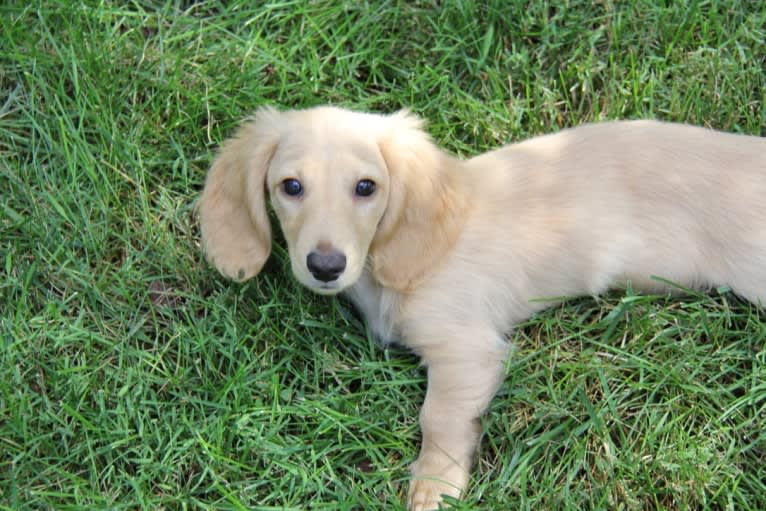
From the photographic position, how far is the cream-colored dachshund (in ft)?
10.5

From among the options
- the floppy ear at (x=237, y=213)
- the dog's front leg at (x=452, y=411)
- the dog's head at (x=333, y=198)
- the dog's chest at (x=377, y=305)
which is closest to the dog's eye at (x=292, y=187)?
the dog's head at (x=333, y=198)

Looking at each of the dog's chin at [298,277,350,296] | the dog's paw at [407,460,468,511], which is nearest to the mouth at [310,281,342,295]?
the dog's chin at [298,277,350,296]

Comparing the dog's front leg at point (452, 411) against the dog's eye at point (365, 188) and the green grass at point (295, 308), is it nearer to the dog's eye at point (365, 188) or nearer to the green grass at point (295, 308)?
the green grass at point (295, 308)

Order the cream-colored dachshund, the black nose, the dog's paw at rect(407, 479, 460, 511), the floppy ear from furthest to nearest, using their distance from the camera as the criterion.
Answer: the floppy ear < the cream-colored dachshund < the dog's paw at rect(407, 479, 460, 511) < the black nose

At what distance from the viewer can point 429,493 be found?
121 inches

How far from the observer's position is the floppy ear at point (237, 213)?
3.30 meters

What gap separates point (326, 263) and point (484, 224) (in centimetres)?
66

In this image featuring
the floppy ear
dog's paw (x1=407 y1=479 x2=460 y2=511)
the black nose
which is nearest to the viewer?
the black nose

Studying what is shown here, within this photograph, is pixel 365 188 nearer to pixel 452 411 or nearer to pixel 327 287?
pixel 327 287

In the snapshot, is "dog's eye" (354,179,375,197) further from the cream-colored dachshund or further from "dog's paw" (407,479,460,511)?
"dog's paw" (407,479,460,511)

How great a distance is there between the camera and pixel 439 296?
10.8 ft

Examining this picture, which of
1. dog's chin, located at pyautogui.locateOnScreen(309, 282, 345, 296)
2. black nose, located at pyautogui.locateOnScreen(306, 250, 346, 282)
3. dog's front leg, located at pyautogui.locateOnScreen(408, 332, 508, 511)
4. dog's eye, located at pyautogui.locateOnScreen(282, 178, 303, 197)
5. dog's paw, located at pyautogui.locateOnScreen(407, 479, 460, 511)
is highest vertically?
dog's eye, located at pyautogui.locateOnScreen(282, 178, 303, 197)

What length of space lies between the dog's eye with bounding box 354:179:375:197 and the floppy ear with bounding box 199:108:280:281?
375 mm

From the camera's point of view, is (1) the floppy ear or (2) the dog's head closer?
(2) the dog's head
